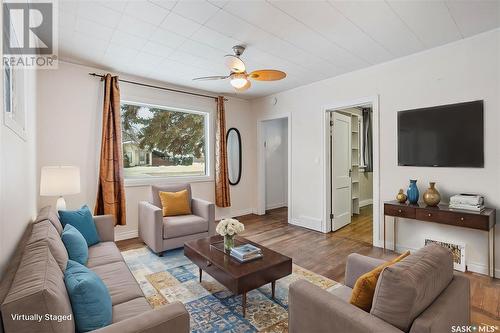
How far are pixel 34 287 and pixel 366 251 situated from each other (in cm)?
353

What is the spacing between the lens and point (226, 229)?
237 cm

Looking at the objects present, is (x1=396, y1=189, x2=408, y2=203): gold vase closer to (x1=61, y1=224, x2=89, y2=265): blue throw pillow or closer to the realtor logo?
(x1=61, y1=224, x2=89, y2=265): blue throw pillow

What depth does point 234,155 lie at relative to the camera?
554cm

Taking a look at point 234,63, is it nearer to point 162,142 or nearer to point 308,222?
point 162,142

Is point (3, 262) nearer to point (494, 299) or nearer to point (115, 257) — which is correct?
point (115, 257)

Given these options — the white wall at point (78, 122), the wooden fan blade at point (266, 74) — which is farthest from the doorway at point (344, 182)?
the white wall at point (78, 122)

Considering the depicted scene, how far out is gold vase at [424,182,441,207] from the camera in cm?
290

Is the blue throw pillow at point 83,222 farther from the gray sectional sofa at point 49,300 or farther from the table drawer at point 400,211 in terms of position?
the table drawer at point 400,211

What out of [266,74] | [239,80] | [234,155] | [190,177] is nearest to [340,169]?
[234,155]

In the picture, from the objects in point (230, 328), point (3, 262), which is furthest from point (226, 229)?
point (3, 262)

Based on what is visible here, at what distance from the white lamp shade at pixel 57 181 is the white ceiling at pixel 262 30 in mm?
1470

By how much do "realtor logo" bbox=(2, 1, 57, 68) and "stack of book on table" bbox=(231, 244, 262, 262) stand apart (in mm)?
1985

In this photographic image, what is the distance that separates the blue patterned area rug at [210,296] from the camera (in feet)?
6.31

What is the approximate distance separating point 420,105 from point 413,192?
1120 mm
